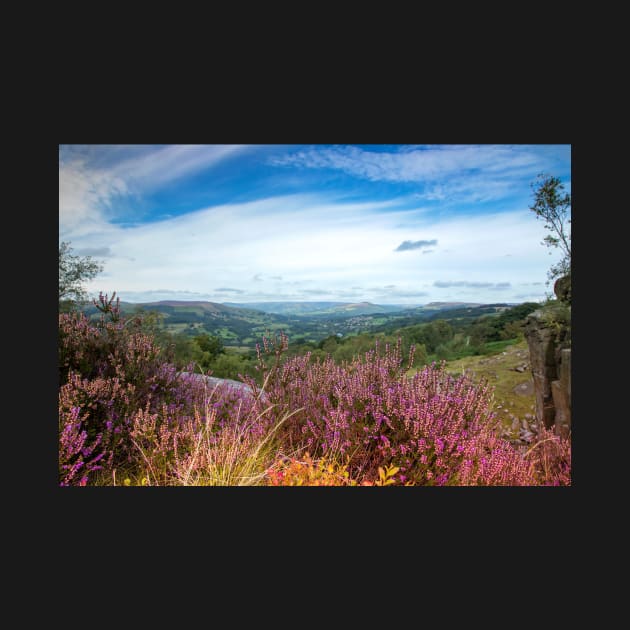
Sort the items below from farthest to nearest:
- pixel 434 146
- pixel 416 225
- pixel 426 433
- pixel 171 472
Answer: pixel 416 225, pixel 434 146, pixel 171 472, pixel 426 433

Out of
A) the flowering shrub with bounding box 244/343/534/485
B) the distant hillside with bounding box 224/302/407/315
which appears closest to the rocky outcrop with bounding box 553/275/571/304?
the flowering shrub with bounding box 244/343/534/485

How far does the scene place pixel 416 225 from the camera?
3.35 m

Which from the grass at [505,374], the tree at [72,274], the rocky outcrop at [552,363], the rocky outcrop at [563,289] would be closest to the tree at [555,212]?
the rocky outcrop at [563,289]

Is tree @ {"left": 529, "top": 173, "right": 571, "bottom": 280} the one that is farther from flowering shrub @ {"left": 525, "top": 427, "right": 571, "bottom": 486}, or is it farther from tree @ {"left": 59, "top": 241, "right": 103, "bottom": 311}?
tree @ {"left": 59, "top": 241, "right": 103, "bottom": 311}

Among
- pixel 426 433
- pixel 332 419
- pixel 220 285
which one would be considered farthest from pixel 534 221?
pixel 220 285

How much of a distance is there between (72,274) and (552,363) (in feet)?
11.9

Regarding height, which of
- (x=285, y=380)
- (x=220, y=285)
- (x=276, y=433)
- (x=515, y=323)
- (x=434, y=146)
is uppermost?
(x=434, y=146)

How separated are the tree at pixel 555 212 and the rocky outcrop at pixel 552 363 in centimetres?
30

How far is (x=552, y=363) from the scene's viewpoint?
319 cm

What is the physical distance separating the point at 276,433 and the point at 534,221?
2478mm

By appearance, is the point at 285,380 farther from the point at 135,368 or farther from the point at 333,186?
the point at 333,186

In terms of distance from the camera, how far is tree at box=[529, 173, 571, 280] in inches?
121

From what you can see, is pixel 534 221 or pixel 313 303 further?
pixel 313 303

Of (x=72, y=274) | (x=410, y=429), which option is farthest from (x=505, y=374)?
(x=72, y=274)
